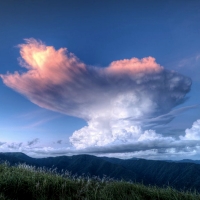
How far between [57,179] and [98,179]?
2.51 meters

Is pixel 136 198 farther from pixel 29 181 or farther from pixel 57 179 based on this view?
pixel 29 181

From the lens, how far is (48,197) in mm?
8414

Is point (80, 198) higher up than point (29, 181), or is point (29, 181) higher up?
point (29, 181)

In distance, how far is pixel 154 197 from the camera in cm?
820

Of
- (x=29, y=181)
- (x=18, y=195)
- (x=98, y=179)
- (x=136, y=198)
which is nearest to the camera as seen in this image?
(x=136, y=198)

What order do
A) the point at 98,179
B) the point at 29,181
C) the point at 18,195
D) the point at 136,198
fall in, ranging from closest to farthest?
the point at 136,198
the point at 18,195
the point at 29,181
the point at 98,179

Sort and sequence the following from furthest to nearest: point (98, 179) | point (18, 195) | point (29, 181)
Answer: point (98, 179) → point (29, 181) → point (18, 195)

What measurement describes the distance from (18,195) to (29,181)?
32.1 inches

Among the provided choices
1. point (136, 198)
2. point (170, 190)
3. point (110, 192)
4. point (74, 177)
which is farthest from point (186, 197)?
point (74, 177)

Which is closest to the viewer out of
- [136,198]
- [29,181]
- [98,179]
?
[136,198]

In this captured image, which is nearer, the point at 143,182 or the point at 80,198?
the point at 80,198

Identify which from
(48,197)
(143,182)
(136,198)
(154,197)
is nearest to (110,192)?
(136,198)

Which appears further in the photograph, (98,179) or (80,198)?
(98,179)

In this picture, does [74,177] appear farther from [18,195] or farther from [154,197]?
[154,197]
